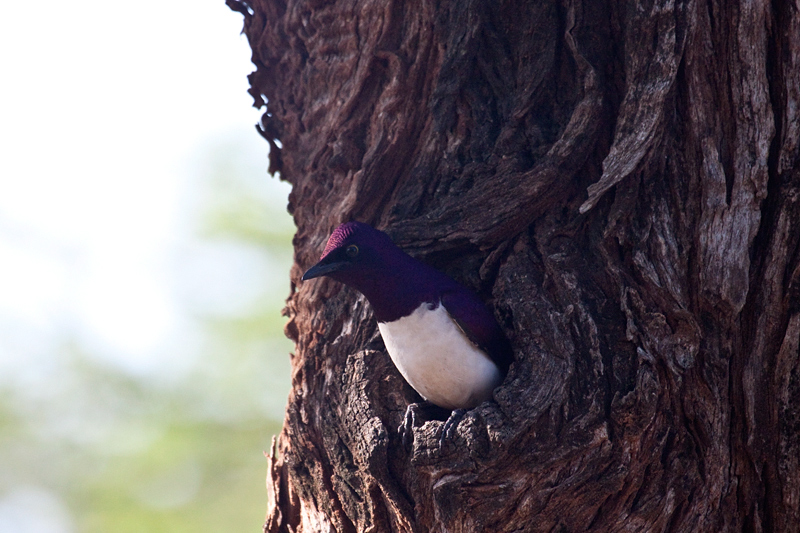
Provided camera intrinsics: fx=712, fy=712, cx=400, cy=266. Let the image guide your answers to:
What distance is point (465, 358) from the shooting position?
3.29 meters

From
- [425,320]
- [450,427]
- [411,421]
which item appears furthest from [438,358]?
[450,427]

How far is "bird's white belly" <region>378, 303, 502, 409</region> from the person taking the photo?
3258 millimetres

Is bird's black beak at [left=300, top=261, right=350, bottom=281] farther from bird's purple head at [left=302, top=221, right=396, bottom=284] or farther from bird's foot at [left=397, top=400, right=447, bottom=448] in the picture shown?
bird's foot at [left=397, top=400, right=447, bottom=448]

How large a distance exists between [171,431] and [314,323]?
167 inches

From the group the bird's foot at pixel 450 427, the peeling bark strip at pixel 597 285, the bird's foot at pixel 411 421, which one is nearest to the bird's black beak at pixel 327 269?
the peeling bark strip at pixel 597 285

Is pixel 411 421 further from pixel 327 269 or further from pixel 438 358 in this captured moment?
pixel 327 269

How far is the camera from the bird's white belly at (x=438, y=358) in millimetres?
3258

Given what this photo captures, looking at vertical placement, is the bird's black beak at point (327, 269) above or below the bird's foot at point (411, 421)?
above

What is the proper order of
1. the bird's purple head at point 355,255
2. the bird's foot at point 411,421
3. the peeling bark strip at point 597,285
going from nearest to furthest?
the peeling bark strip at point 597,285 → the bird's foot at point 411,421 → the bird's purple head at point 355,255

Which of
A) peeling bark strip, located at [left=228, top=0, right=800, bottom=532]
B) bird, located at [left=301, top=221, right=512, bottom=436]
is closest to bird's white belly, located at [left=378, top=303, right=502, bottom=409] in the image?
bird, located at [left=301, top=221, right=512, bottom=436]

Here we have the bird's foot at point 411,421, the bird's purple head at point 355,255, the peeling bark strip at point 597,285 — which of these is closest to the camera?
the peeling bark strip at point 597,285

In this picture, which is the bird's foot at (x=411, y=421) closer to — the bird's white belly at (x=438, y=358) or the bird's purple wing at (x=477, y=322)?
the bird's white belly at (x=438, y=358)

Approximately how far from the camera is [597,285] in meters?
2.98

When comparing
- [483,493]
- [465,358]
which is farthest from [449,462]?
[465,358]
